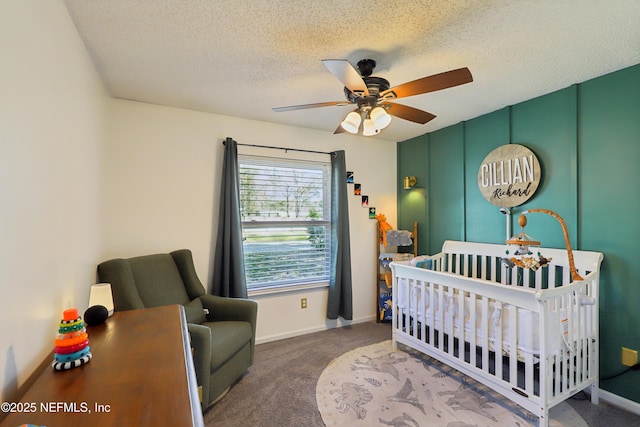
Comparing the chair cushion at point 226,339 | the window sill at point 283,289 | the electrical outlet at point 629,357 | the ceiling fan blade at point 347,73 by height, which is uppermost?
the ceiling fan blade at point 347,73

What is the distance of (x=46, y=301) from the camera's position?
119 cm

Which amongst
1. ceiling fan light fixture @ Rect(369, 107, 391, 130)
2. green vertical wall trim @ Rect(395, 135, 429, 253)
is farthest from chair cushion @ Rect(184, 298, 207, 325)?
green vertical wall trim @ Rect(395, 135, 429, 253)

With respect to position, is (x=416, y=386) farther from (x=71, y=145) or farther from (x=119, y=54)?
(x=119, y=54)

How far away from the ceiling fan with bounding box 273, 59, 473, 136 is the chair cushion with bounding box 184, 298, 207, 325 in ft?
5.57

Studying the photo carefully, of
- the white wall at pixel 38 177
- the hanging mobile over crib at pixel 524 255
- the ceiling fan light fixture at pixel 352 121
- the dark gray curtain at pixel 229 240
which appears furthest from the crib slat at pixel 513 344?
the white wall at pixel 38 177

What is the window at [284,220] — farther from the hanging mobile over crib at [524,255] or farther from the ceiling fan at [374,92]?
the hanging mobile over crib at [524,255]

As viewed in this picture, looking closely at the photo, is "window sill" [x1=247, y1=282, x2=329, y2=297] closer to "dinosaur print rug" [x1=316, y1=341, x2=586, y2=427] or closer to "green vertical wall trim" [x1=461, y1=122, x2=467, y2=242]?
"dinosaur print rug" [x1=316, y1=341, x2=586, y2=427]

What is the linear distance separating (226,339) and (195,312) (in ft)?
1.38

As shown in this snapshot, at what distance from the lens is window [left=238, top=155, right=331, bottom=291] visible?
3.04 meters

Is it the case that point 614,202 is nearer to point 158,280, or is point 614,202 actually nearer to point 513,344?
point 513,344

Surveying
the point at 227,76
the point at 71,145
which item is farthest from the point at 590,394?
the point at 71,145

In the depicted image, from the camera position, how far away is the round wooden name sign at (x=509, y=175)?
249 cm

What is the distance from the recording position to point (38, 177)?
1106 millimetres

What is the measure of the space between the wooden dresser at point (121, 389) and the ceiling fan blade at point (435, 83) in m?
1.71
